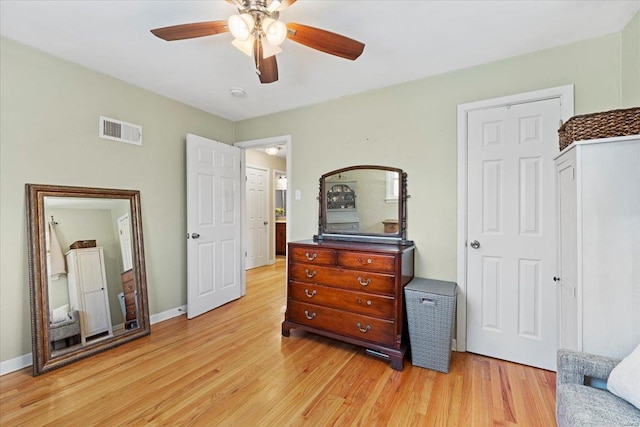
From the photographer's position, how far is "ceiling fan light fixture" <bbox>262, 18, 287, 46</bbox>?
5.01 feet

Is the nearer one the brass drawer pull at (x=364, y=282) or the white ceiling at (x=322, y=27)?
the white ceiling at (x=322, y=27)

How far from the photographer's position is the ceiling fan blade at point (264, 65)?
170cm

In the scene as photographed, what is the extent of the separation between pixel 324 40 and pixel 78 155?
231cm

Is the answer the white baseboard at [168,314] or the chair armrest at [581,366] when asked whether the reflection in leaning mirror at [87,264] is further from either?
the chair armrest at [581,366]

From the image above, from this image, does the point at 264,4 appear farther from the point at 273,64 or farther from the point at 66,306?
the point at 66,306

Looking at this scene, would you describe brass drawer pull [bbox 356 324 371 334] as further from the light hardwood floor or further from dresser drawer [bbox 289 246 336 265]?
dresser drawer [bbox 289 246 336 265]

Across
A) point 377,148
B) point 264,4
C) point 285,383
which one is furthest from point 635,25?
point 285,383

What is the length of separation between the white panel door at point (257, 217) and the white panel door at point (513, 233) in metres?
4.20

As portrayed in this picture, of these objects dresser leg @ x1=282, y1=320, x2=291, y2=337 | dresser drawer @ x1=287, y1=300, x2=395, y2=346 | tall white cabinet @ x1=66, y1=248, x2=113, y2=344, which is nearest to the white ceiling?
tall white cabinet @ x1=66, y1=248, x2=113, y2=344

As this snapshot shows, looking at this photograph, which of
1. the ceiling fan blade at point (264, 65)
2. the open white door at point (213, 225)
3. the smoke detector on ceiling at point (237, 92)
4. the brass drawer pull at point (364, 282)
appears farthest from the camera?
the open white door at point (213, 225)

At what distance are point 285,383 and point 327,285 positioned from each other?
80 cm

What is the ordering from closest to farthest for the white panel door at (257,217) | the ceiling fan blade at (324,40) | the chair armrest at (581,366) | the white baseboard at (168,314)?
1. the chair armrest at (581,366)
2. the ceiling fan blade at (324,40)
3. the white baseboard at (168,314)
4. the white panel door at (257,217)

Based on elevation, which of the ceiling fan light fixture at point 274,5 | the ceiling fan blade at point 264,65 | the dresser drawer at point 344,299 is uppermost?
the ceiling fan light fixture at point 274,5

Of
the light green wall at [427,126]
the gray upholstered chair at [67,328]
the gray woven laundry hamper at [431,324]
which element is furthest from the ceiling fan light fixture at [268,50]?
the gray upholstered chair at [67,328]
